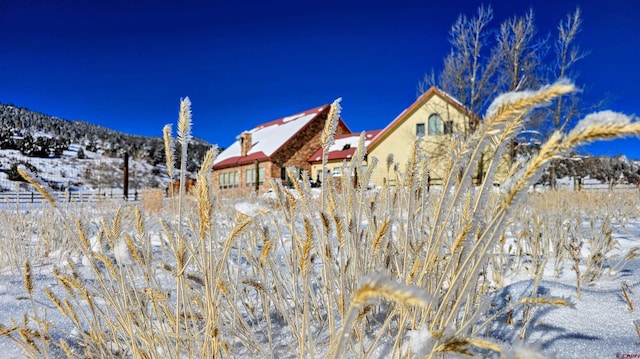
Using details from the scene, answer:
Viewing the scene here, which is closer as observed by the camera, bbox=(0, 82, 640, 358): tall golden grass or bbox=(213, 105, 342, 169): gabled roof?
bbox=(0, 82, 640, 358): tall golden grass

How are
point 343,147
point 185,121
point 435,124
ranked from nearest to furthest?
point 185,121
point 435,124
point 343,147

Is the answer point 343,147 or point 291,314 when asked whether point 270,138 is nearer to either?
point 343,147

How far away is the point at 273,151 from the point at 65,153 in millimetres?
13737

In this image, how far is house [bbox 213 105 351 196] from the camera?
2503 cm

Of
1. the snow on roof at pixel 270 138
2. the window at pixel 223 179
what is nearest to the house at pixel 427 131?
the snow on roof at pixel 270 138

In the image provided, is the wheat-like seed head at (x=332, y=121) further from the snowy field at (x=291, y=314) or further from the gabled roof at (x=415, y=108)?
the gabled roof at (x=415, y=108)

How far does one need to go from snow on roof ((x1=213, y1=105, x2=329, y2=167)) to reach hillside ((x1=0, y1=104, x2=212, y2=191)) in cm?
342

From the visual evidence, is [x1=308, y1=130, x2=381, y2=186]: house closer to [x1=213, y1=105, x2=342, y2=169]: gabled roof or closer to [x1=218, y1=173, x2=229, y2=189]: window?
[x1=213, y1=105, x2=342, y2=169]: gabled roof

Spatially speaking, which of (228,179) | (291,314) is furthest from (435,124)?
(291,314)

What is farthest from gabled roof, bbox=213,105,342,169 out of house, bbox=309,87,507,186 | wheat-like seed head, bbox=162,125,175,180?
wheat-like seed head, bbox=162,125,175,180

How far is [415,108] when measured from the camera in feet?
69.8

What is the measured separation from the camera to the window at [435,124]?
67.3 ft

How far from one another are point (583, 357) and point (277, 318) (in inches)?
44.0

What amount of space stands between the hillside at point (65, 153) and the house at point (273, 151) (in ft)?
11.0
